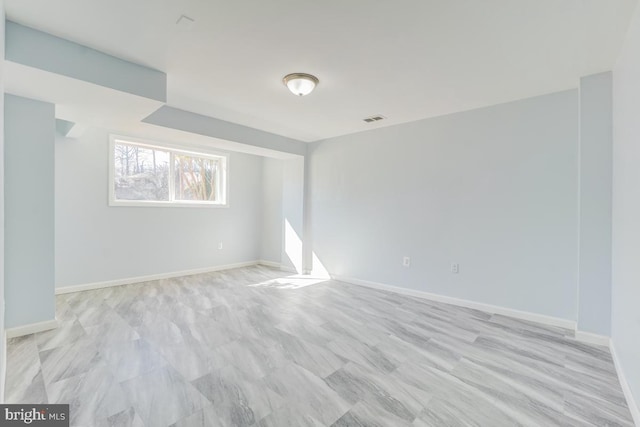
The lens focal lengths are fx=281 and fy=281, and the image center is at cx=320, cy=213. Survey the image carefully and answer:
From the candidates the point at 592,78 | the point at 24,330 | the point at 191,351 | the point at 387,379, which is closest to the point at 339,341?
the point at 387,379

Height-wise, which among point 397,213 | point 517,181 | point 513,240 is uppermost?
point 517,181

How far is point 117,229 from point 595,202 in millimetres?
5740

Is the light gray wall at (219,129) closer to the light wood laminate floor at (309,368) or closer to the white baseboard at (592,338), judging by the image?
the light wood laminate floor at (309,368)

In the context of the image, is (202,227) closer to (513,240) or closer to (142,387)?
(142,387)

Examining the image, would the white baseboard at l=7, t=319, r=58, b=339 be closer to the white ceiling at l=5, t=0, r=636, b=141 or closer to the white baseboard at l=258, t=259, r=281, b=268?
the white ceiling at l=5, t=0, r=636, b=141

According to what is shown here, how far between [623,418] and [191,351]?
2879 millimetres

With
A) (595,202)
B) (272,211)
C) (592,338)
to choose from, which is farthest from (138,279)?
(595,202)

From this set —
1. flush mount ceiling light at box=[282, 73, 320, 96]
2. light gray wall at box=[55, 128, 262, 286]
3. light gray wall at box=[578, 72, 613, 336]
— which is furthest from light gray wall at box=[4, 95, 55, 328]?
light gray wall at box=[578, 72, 613, 336]

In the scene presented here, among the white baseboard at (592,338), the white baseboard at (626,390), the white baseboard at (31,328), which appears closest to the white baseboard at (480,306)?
the white baseboard at (592,338)

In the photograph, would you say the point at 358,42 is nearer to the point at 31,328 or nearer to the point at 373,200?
the point at 373,200

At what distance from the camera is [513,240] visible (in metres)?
3.15

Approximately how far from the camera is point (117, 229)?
421cm

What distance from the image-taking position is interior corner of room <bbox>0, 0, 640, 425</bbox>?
7.04 feet

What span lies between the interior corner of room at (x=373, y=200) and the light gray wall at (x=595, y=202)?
0.03 feet
